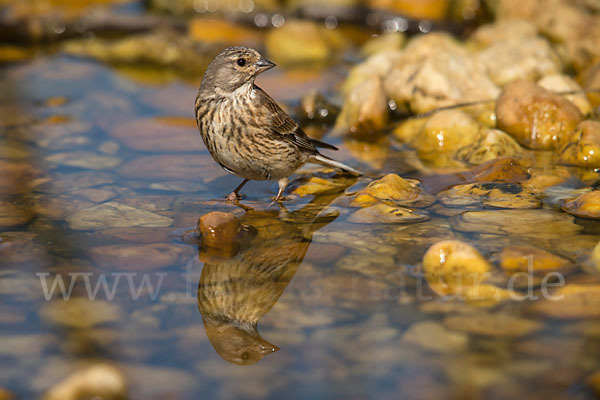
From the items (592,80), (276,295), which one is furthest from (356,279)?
(592,80)

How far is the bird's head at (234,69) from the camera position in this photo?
621cm

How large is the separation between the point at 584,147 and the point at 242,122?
3.29 meters

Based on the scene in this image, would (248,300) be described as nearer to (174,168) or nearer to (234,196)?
(234,196)

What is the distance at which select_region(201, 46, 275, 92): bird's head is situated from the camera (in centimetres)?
621

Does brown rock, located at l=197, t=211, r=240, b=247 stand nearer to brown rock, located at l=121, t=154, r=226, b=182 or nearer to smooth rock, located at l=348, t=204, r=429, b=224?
smooth rock, located at l=348, t=204, r=429, b=224

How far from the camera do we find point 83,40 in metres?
12.2

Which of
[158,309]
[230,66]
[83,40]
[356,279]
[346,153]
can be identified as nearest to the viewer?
[158,309]

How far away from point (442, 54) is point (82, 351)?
5.94 metres

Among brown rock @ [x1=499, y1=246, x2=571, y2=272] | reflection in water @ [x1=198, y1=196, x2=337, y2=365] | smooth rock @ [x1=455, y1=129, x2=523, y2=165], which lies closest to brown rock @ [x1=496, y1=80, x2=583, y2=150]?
smooth rock @ [x1=455, y1=129, x2=523, y2=165]

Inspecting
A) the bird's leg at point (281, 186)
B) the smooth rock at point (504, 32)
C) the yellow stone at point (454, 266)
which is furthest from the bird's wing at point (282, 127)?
the smooth rock at point (504, 32)

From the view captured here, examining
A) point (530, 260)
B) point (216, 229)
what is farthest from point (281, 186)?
point (530, 260)

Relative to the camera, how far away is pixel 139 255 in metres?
5.25

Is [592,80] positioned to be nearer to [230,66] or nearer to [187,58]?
[230,66]

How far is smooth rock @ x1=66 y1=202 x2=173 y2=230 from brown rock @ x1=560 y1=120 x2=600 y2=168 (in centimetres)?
389
